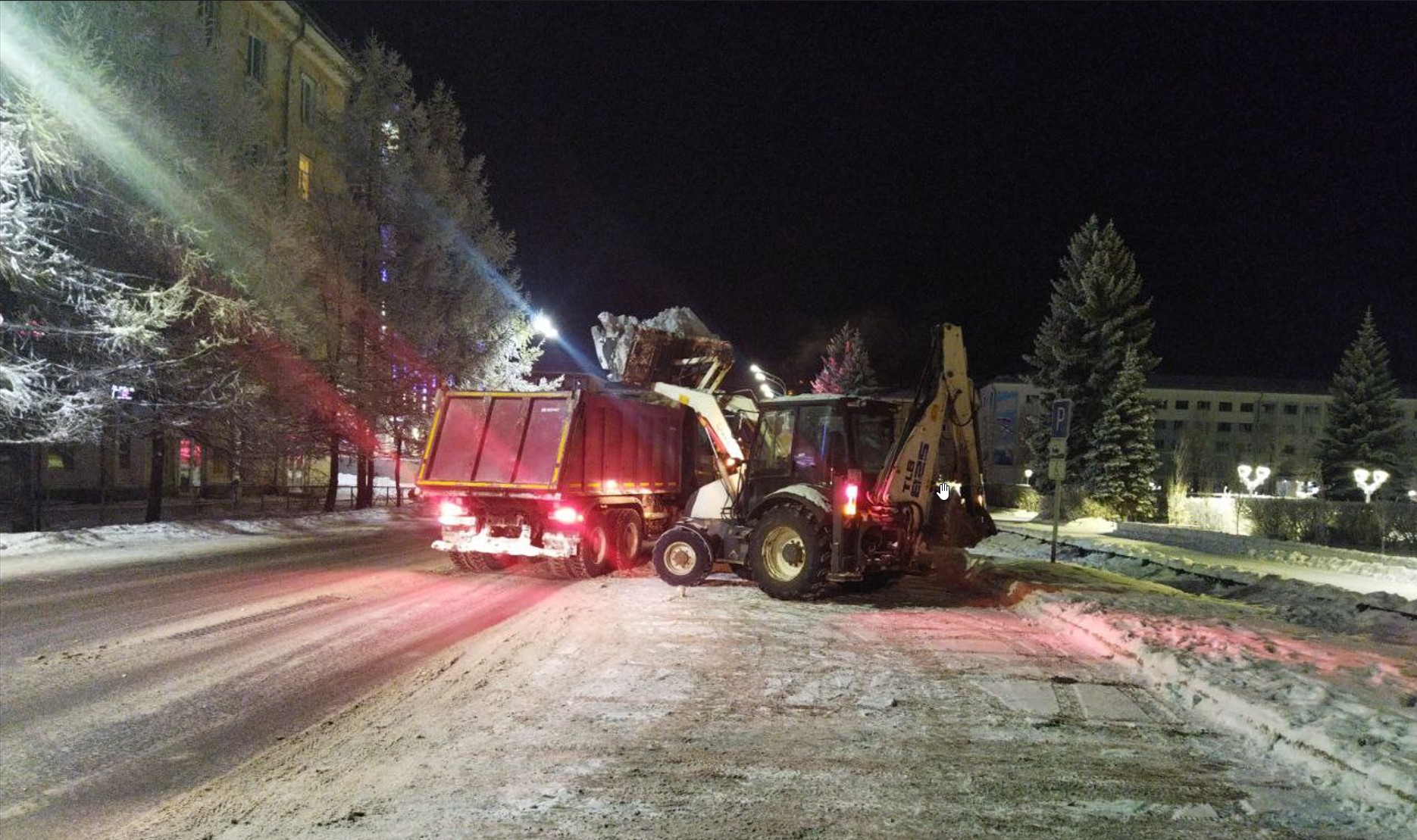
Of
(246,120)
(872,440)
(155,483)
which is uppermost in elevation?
(246,120)

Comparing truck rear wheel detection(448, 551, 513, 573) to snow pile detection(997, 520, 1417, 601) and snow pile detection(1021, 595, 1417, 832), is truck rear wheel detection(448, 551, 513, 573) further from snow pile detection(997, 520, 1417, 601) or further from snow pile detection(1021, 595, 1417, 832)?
snow pile detection(997, 520, 1417, 601)

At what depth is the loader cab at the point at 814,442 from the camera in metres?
11.6

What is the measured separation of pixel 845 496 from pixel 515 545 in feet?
17.7

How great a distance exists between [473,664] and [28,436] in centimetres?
1402

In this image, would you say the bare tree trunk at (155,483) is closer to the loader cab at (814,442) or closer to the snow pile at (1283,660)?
the loader cab at (814,442)

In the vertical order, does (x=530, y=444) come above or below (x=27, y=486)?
above

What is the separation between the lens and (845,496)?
11.0 meters

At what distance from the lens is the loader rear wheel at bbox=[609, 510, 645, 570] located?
1466 cm

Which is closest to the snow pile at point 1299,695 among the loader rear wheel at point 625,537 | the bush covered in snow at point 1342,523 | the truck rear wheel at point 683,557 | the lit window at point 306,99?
the truck rear wheel at point 683,557

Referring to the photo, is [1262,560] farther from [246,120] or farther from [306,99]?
[306,99]

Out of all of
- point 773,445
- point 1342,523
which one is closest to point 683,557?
point 773,445

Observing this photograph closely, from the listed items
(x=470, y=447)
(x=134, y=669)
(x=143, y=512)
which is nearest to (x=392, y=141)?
(x=143, y=512)

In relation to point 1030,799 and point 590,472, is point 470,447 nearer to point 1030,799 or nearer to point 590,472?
point 590,472

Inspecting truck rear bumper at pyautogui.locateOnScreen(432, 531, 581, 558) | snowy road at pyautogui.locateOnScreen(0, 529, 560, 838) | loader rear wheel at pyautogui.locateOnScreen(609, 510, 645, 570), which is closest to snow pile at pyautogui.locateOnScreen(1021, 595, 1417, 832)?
snowy road at pyautogui.locateOnScreen(0, 529, 560, 838)
